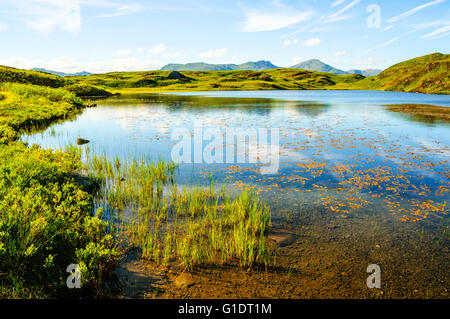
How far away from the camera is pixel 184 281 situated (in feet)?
26.0

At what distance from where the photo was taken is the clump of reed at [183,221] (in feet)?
29.7

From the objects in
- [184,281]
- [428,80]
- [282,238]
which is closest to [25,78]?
[184,281]

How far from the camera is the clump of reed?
9.05 meters

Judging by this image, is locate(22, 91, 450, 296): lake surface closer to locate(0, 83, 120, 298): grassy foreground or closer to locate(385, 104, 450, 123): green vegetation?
locate(0, 83, 120, 298): grassy foreground

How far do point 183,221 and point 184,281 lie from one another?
12.3 feet

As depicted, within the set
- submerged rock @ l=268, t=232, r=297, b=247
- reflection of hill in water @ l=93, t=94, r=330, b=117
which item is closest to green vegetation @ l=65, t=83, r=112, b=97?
reflection of hill in water @ l=93, t=94, r=330, b=117

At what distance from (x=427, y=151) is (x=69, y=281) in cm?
2833

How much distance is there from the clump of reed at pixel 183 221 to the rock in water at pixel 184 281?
363 mm

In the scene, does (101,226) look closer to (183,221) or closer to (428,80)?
(183,221)

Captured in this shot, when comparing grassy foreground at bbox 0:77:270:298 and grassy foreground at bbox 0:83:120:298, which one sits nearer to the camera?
grassy foreground at bbox 0:83:120:298

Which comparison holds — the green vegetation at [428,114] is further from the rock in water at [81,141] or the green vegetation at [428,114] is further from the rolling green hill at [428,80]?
the rolling green hill at [428,80]

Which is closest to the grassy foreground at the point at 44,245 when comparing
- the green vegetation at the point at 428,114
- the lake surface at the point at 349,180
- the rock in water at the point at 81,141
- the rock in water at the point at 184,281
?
the rock in water at the point at 184,281

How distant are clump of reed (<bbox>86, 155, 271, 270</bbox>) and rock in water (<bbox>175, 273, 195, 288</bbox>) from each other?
0.36 meters
